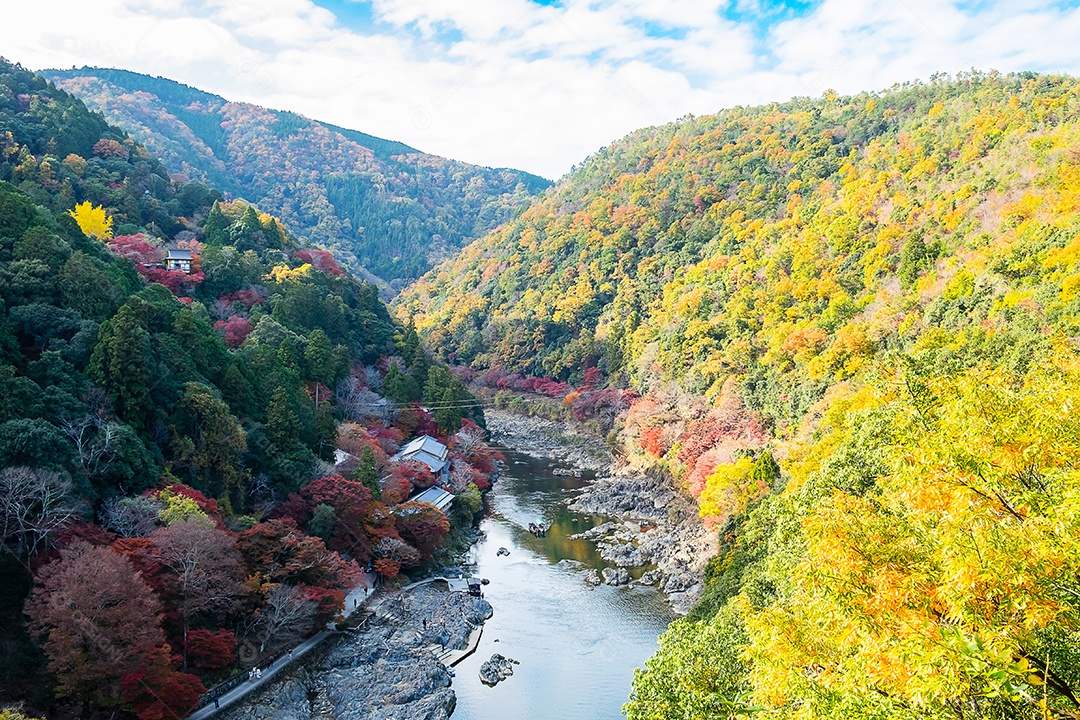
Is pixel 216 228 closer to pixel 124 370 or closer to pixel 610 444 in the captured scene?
pixel 124 370

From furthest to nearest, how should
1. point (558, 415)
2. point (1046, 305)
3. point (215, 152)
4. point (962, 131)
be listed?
point (215, 152) < point (558, 415) < point (962, 131) < point (1046, 305)

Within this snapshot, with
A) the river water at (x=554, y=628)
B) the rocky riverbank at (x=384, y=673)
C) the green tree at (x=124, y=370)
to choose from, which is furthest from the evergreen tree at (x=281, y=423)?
→ the river water at (x=554, y=628)

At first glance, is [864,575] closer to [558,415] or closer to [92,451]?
[92,451]

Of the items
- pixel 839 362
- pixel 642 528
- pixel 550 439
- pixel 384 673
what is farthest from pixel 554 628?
pixel 550 439

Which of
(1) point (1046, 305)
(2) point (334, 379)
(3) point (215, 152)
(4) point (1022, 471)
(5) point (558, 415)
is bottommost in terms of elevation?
(5) point (558, 415)

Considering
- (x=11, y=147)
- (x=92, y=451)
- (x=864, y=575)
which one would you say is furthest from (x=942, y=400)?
(x=11, y=147)

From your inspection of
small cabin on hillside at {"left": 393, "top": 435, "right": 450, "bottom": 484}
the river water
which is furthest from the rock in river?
small cabin on hillside at {"left": 393, "top": 435, "right": 450, "bottom": 484}
